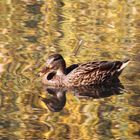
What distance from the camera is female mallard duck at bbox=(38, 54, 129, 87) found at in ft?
43.7

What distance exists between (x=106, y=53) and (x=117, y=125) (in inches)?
175

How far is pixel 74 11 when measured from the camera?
64.4 feet

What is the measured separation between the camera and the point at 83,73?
43.7 ft

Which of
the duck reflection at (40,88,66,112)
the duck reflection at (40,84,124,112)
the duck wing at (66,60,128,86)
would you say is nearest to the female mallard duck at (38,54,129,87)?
the duck wing at (66,60,128,86)

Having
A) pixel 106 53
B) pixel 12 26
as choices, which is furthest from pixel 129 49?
pixel 12 26

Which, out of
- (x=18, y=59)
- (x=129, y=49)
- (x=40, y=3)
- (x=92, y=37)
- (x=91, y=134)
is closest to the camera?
(x=91, y=134)

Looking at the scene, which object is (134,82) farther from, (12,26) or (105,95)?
(12,26)

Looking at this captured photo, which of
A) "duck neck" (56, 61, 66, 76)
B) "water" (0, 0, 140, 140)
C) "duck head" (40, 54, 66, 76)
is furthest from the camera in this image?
"duck neck" (56, 61, 66, 76)

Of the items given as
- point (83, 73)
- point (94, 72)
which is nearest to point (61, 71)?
point (83, 73)

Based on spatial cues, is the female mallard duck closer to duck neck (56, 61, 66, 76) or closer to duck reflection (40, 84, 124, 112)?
duck neck (56, 61, 66, 76)

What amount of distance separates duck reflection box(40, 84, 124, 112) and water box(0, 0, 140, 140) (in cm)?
2

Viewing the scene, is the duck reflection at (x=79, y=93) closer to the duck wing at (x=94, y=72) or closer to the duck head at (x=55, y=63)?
the duck wing at (x=94, y=72)

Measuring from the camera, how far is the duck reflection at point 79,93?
1179 centimetres

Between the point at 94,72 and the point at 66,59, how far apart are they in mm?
1426
